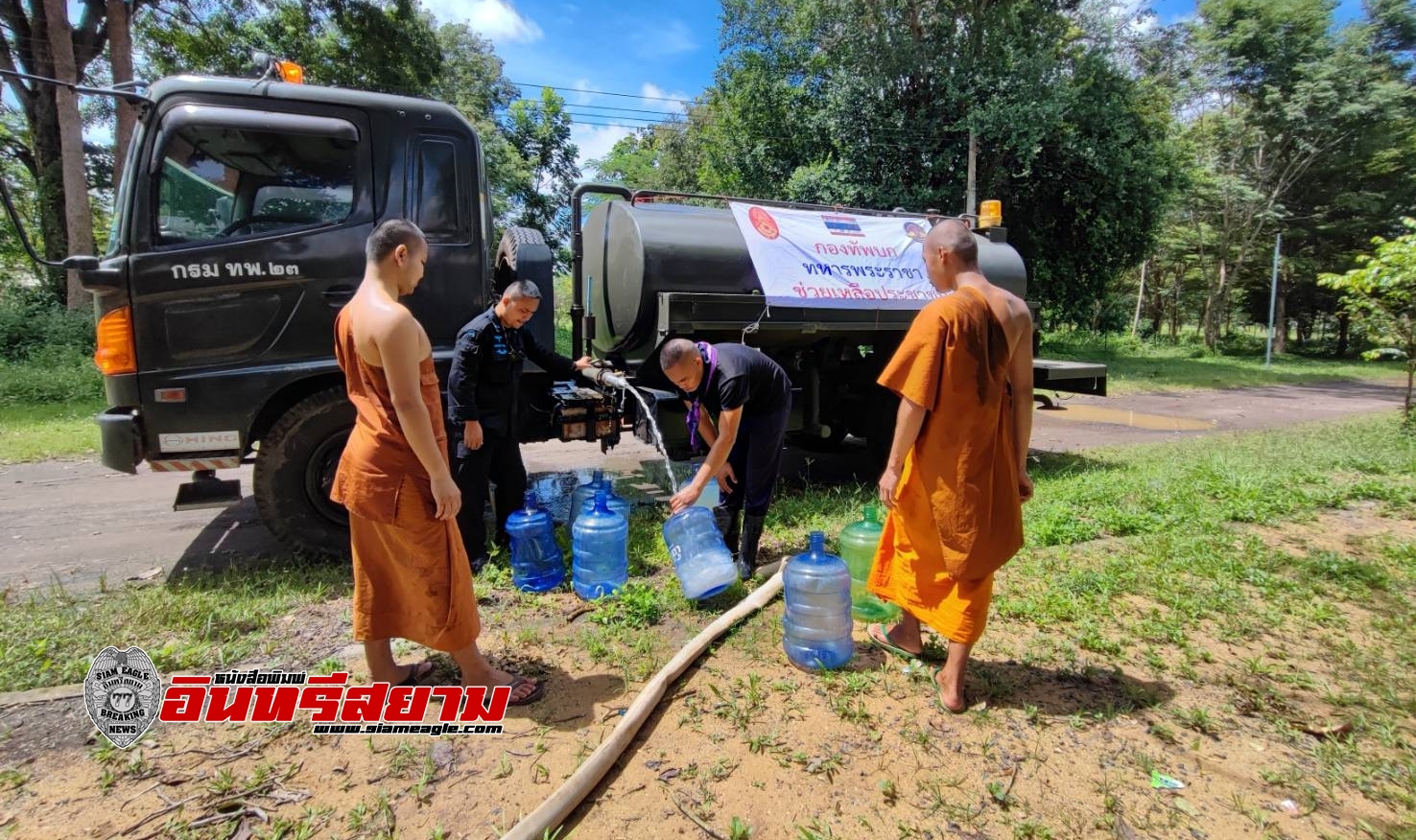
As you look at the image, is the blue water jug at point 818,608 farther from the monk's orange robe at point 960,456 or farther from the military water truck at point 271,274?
the military water truck at point 271,274

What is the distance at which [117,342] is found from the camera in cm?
361

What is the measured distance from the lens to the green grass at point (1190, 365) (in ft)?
50.6

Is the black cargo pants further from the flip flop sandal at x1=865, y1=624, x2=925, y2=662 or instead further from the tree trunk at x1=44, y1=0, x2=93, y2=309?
the tree trunk at x1=44, y1=0, x2=93, y2=309

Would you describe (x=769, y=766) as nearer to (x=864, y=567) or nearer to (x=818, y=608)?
(x=818, y=608)

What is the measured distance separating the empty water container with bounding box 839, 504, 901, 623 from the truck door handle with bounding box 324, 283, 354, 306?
312 cm

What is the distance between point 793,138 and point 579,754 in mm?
17090

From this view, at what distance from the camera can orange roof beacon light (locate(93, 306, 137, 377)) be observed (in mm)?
3602

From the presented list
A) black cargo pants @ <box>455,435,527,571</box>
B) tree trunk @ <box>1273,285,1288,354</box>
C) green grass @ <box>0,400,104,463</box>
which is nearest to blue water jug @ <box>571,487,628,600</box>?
black cargo pants @ <box>455,435,527,571</box>

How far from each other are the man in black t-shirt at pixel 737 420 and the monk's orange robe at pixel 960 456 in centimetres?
106

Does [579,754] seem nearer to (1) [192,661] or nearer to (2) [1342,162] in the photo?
(1) [192,661]

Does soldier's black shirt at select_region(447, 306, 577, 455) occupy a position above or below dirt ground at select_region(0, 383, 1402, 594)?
above

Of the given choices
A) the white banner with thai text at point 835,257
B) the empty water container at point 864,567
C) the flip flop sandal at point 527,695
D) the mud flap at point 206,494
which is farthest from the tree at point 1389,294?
the mud flap at point 206,494

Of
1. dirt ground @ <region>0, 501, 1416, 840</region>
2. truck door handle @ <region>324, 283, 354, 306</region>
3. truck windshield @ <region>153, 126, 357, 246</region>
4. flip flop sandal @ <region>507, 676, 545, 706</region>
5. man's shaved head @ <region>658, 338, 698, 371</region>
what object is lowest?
dirt ground @ <region>0, 501, 1416, 840</region>

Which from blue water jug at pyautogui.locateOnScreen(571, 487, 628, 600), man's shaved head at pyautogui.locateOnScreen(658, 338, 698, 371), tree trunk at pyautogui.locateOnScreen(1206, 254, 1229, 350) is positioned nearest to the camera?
man's shaved head at pyautogui.locateOnScreen(658, 338, 698, 371)
